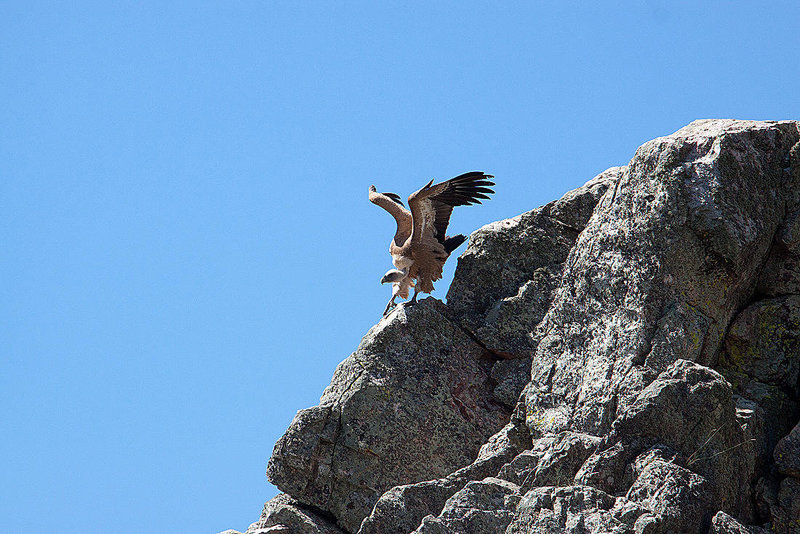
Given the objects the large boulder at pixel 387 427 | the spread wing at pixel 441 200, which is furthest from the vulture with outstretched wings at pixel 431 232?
the large boulder at pixel 387 427

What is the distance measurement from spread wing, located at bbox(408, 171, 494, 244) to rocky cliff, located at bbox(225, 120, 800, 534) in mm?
2031

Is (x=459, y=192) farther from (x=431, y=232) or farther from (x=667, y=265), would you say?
(x=667, y=265)

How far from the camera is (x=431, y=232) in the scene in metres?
16.7

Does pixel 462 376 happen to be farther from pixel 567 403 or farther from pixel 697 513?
pixel 697 513

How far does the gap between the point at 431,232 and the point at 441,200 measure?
2.06 ft

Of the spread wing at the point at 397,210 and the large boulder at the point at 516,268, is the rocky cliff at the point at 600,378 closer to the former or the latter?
the large boulder at the point at 516,268

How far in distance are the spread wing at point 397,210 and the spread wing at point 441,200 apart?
126 cm

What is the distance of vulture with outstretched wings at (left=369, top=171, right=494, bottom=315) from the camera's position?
54.1 feet

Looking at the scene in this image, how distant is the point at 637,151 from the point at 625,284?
1887 millimetres

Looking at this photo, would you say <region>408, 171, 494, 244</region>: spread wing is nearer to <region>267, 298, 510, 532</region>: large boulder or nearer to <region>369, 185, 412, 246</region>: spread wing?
<region>369, 185, 412, 246</region>: spread wing

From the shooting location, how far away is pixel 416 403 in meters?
13.2

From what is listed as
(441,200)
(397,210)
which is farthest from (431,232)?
(397,210)

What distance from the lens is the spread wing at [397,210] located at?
59.4ft

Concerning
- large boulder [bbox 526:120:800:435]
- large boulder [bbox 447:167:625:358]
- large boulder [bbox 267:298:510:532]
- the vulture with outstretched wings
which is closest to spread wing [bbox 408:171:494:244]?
the vulture with outstretched wings
